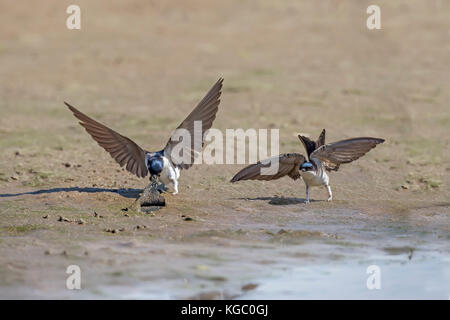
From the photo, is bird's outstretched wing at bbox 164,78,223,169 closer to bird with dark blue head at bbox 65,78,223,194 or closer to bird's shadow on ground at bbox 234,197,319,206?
bird with dark blue head at bbox 65,78,223,194

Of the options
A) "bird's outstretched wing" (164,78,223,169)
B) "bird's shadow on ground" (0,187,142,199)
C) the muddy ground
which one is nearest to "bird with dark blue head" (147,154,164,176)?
"bird's outstretched wing" (164,78,223,169)

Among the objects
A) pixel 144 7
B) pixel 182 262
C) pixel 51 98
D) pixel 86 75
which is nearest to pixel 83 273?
pixel 182 262

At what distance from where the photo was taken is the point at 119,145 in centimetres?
743

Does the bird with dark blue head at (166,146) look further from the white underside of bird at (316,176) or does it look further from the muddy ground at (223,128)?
the white underside of bird at (316,176)

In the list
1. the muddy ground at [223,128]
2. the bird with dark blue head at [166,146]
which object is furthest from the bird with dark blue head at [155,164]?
the muddy ground at [223,128]

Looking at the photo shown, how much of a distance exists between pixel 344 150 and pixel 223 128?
11.4 feet

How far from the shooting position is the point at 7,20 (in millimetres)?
16312

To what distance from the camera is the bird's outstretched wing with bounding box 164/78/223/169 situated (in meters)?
7.31

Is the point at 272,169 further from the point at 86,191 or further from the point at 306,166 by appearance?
the point at 86,191

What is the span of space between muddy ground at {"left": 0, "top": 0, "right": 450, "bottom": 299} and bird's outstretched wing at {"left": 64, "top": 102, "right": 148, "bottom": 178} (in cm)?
35

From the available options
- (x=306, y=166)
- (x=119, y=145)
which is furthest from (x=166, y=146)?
(x=306, y=166)

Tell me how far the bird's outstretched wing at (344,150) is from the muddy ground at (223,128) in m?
0.42

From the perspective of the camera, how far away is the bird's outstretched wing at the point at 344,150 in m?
7.45

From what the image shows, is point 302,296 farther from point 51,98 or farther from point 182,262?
point 51,98
